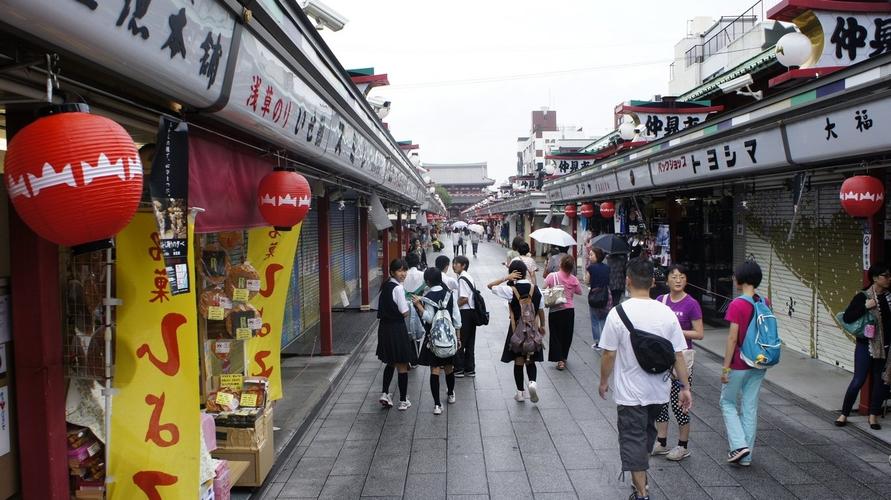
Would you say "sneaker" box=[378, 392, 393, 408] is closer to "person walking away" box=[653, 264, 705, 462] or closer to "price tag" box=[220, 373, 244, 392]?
"price tag" box=[220, 373, 244, 392]

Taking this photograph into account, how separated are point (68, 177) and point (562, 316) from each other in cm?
825

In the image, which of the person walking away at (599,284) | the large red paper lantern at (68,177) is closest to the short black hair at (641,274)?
the large red paper lantern at (68,177)

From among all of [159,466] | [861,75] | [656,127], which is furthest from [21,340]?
[656,127]

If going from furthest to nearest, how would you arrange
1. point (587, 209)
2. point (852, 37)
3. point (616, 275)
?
1. point (587, 209)
2. point (616, 275)
3. point (852, 37)

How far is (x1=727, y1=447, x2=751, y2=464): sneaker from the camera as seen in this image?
19.0 feet

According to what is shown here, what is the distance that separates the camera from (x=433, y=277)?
301 inches

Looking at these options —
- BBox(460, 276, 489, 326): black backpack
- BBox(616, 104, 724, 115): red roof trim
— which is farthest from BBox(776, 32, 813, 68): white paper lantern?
BBox(616, 104, 724, 115): red roof trim

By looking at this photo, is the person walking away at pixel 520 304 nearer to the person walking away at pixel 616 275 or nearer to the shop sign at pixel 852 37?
the person walking away at pixel 616 275

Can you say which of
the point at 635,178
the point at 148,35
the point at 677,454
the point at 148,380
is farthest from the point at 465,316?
the point at 635,178

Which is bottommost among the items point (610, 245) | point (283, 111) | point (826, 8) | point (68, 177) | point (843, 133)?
point (610, 245)

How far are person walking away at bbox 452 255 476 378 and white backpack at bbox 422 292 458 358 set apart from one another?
712 mm

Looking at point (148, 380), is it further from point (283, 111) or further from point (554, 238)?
point (554, 238)

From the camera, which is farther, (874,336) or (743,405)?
(874,336)

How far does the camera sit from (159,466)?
388 cm
